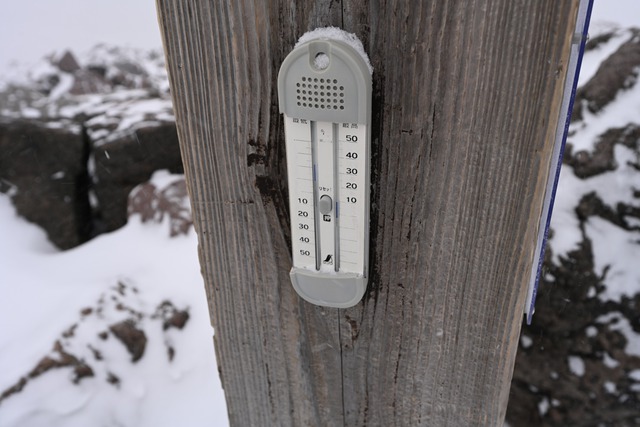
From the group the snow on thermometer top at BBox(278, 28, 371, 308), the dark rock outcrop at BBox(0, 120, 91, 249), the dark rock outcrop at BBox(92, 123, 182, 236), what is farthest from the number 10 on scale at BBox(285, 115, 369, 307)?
the dark rock outcrop at BBox(0, 120, 91, 249)

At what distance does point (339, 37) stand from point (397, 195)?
0.22 meters

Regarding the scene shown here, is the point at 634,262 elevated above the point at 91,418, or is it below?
above

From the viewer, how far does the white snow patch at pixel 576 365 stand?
215 cm

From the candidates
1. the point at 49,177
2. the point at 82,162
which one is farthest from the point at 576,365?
the point at 49,177

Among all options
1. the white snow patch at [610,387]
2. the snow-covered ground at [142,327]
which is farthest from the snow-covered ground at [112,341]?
the white snow patch at [610,387]

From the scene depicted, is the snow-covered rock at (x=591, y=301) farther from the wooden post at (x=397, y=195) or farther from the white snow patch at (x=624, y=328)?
the wooden post at (x=397, y=195)

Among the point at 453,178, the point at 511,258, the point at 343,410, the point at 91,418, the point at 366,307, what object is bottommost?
the point at 91,418

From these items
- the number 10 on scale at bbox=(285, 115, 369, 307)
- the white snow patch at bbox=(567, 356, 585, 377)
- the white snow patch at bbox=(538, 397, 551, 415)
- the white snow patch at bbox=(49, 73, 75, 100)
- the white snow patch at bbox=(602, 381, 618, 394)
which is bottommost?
the white snow patch at bbox=(538, 397, 551, 415)

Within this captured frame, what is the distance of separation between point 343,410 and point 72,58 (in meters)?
→ 6.99

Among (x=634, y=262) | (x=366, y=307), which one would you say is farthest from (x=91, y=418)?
(x=634, y=262)

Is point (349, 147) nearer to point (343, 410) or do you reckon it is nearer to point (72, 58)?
point (343, 410)

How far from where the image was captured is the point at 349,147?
0.62m

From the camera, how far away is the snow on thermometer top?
1.93 feet

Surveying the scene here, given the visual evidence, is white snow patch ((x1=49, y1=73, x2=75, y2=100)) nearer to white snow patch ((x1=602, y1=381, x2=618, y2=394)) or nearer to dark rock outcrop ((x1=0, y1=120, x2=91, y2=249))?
dark rock outcrop ((x1=0, y1=120, x2=91, y2=249))
